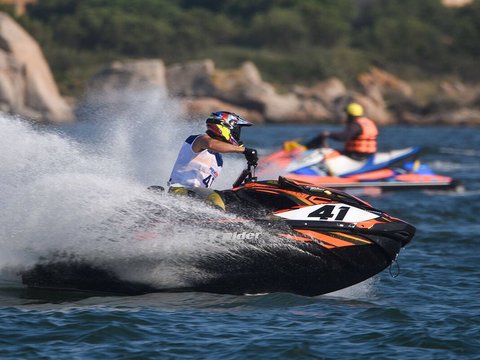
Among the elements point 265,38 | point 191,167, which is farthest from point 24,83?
point 191,167

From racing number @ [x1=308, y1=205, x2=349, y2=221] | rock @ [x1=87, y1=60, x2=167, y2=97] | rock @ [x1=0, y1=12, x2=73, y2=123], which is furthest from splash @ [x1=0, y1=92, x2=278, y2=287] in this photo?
rock @ [x1=87, y1=60, x2=167, y2=97]

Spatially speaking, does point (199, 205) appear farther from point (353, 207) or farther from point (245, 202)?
point (353, 207)

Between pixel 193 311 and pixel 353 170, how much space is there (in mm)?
10248

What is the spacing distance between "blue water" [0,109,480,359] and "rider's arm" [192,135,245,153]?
0.80 m

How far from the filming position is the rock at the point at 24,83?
4956 cm

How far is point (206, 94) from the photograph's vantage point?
194 feet

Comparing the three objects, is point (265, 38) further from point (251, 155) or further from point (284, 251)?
point (284, 251)

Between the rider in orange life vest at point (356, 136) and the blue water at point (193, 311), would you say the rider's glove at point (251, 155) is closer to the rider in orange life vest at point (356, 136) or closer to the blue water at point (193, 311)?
the blue water at point (193, 311)

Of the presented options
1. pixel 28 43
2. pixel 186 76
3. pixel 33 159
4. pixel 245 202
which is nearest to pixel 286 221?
pixel 245 202

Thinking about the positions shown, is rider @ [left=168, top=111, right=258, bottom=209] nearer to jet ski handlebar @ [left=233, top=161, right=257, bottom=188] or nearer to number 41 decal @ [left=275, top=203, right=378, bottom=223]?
jet ski handlebar @ [left=233, top=161, right=257, bottom=188]

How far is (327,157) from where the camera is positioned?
61.1 feet

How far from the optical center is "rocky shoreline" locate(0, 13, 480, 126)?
5081 centimetres

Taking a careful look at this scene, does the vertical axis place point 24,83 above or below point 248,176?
above

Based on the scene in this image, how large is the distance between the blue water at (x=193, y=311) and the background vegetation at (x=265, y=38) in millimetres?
57048
